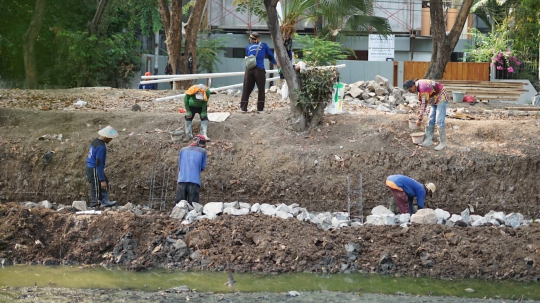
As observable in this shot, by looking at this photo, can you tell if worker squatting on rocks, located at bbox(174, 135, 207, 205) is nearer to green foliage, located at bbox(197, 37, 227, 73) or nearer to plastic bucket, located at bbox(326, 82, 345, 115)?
plastic bucket, located at bbox(326, 82, 345, 115)

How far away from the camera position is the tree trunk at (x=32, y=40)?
22.9m

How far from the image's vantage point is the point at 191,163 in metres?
12.4

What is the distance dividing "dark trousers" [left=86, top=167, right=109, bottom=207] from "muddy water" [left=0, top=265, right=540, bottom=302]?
7.92 feet

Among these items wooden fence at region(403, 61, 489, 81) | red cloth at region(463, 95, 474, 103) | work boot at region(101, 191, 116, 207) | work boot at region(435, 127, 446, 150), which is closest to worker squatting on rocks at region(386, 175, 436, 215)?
work boot at region(435, 127, 446, 150)

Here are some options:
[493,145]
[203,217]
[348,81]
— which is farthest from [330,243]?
[348,81]

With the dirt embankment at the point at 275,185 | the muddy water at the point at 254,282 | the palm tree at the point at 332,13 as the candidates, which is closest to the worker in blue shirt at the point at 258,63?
the dirt embankment at the point at 275,185

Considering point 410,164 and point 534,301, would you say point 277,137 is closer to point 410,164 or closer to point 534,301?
point 410,164

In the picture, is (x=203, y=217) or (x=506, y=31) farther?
(x=506, y=31)

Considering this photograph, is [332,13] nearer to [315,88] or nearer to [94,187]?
[315,88]

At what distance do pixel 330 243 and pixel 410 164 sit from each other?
12.2ft

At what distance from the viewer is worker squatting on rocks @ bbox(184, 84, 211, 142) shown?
1369 centimetres

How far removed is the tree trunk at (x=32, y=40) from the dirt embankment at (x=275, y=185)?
6809 millimetres

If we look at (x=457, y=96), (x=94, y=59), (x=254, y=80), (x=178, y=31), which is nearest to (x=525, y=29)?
(x=457, y=96)

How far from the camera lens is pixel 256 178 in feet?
46.1
